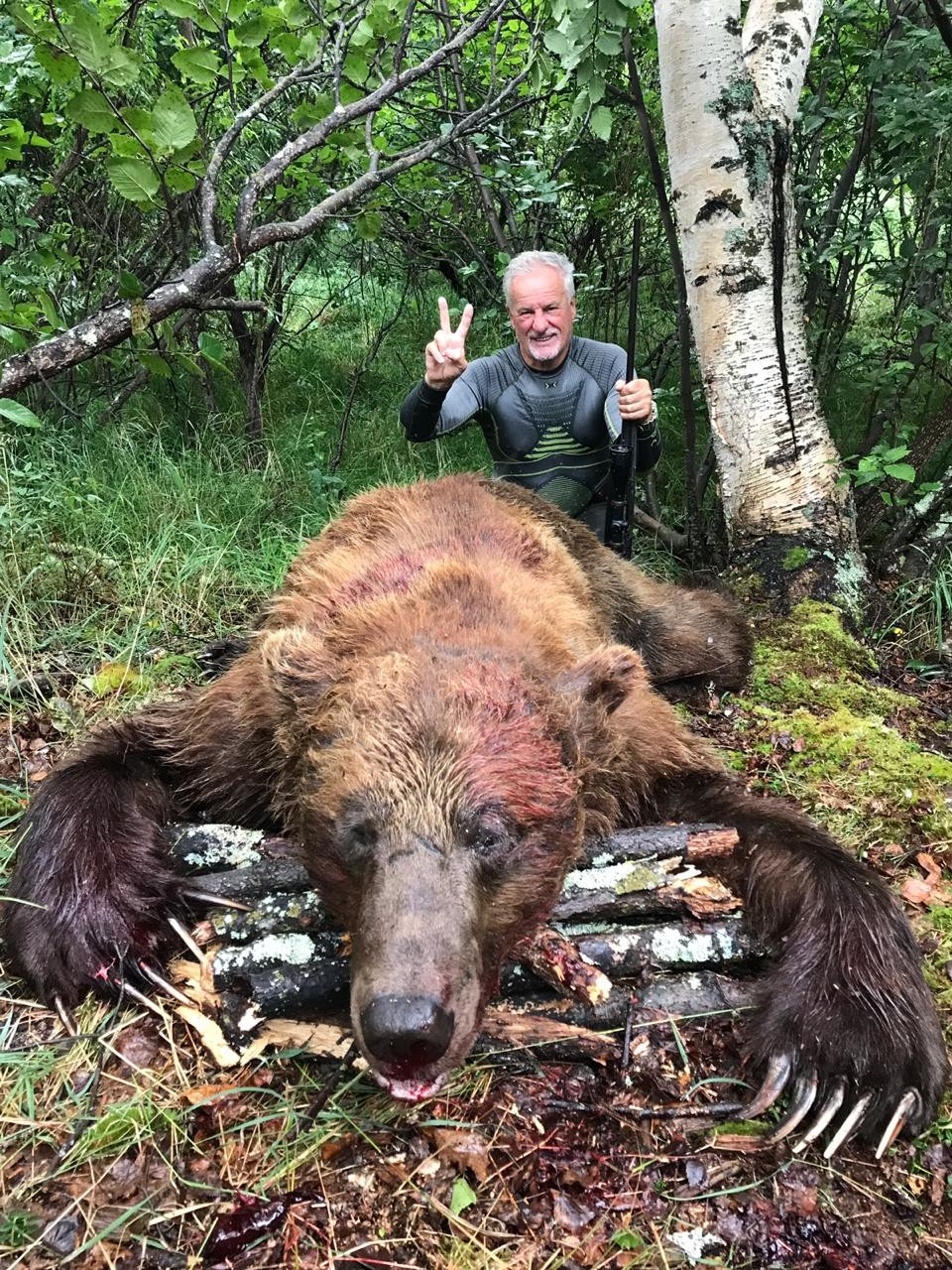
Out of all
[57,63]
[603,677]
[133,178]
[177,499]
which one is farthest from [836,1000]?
[177,499]

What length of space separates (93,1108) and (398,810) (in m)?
0.98

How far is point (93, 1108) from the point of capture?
6.52 ft

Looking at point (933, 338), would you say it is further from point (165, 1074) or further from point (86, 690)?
point (165, 1074)

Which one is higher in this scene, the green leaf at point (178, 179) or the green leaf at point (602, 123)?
the green leaf at point (602, 123)

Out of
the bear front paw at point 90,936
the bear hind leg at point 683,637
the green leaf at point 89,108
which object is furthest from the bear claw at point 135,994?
the bear hind leg at point 683,637

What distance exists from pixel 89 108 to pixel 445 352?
197 centimetres

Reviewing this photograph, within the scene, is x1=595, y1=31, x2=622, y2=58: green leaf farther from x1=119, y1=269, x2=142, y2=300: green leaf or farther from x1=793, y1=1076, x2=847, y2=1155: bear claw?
x1=793, y1=1076, x2=847, y2=1155: bear claw

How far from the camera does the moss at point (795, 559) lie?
4535 mm

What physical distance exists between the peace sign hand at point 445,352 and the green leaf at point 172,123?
62.7 inches

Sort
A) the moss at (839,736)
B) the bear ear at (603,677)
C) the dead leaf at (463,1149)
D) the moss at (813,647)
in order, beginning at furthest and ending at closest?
the moss at (813,647)
the moss at (839,736)
the bear ear at (603,677)
the dead leaf at (463,1149)

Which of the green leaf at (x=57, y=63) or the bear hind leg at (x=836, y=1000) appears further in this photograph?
the green leaf at (x=57, y=63)

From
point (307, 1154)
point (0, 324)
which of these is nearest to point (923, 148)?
point (0, 324)

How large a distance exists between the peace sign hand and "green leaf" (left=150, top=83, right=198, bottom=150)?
62.7 inches

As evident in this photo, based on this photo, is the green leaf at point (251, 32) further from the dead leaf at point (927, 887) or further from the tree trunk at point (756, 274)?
the dead leaf at point (927, 887)
